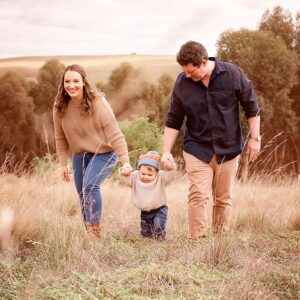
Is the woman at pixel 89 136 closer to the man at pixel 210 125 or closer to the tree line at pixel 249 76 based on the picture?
the man at pixel 210 125

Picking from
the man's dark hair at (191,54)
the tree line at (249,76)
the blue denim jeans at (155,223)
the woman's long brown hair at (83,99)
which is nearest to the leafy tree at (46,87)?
the tree line at (249,76)

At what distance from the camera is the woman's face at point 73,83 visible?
5.72 metres

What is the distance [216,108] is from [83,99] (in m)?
1.42

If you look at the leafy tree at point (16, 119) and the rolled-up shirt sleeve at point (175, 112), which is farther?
the leafy tree at point (16, 119)

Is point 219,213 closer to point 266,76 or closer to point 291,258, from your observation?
point 291,258

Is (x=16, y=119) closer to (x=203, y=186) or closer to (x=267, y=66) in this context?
(x=267, y=66)

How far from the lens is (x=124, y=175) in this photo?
5770 millimetres

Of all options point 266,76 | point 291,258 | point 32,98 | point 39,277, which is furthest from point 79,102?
point 32,98

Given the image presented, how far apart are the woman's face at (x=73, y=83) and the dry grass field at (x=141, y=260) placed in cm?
131

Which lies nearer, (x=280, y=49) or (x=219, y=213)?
(x=219, y=213)

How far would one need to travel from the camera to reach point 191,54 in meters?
5.13

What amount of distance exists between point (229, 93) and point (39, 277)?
2.55 metres

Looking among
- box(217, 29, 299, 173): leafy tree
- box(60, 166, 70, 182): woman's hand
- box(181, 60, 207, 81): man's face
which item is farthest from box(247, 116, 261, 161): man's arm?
box(217, 29, 299, 173): leafy tree

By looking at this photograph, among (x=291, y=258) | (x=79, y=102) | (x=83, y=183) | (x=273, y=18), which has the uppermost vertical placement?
(x=273, y=18)
